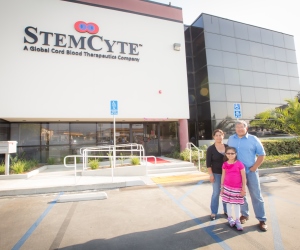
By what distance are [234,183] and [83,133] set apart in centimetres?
1050

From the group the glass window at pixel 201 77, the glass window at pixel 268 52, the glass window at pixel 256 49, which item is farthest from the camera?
the glass window at pixel 268 52

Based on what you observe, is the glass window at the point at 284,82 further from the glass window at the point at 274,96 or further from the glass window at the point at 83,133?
the glass window at the point at 83,133

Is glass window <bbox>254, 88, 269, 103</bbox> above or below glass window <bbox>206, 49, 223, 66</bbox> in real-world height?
below

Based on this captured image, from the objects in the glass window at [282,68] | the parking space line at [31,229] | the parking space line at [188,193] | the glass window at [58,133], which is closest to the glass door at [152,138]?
the glass window at [58,133]

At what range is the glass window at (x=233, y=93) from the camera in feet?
45.7

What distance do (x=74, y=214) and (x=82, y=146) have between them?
8.08 m

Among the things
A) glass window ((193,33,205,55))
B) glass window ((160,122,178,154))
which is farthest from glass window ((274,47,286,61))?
glass window ((160,122,178,154))

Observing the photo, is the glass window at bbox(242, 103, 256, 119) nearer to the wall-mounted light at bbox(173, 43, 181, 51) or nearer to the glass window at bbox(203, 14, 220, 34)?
the glass window at bbox(203, 14, 220, 34)

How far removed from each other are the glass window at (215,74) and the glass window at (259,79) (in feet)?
10.9

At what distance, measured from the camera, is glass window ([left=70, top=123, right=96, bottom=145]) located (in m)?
11.9

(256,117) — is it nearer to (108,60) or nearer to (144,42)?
(144,42)

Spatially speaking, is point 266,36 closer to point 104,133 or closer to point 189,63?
point 189,63

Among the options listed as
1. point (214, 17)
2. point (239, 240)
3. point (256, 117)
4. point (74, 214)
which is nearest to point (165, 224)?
point (239, 240)

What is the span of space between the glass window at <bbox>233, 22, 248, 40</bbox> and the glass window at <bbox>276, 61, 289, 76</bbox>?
13.4ft
